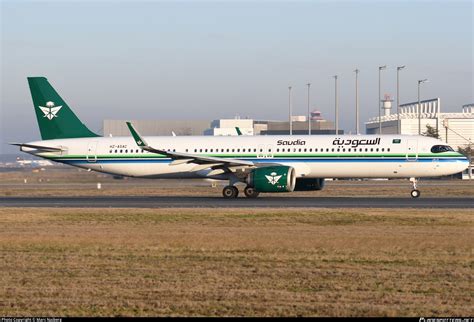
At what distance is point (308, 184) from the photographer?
150 feet

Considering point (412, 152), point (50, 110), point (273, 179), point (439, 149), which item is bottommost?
point (273, 179)

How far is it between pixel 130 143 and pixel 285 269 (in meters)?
30.4

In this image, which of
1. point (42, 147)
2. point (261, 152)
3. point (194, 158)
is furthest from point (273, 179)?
point (42, 147)

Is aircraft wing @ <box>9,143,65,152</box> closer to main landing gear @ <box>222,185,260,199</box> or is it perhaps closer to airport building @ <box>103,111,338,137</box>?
main landing gear @ <box>222,185,260,199</box>

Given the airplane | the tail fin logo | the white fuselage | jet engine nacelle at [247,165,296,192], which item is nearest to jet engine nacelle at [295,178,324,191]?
the airplane

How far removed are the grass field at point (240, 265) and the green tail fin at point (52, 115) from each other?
18414 millimetres

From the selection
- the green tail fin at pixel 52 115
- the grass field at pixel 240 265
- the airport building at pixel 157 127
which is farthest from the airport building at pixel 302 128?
the grass field at pixel 240 265

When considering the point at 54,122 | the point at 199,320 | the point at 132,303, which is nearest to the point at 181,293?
the point at 132,303

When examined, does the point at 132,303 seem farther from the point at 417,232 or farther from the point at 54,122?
the point at 54,122

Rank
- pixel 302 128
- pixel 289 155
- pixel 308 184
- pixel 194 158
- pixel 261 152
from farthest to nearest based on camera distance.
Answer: pixel 302 128 → pixel 308 184 → pixel 261 152 → pixel 289 155 → pixel 194 158

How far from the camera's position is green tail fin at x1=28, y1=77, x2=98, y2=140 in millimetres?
49094

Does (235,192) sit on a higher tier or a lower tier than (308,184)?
lower

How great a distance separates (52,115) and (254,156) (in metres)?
13.0

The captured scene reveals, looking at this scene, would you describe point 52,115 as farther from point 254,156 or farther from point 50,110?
point 254,156
